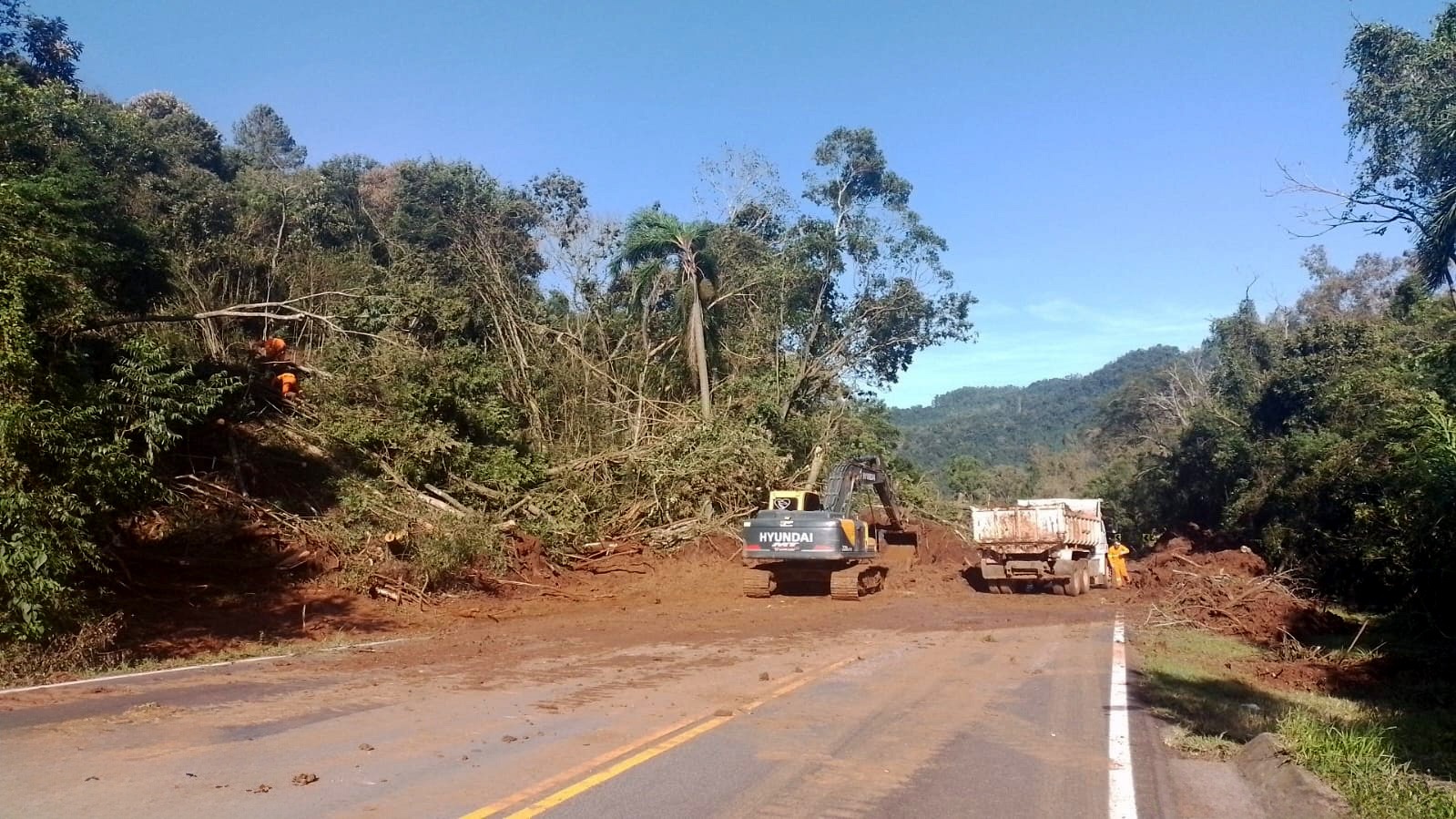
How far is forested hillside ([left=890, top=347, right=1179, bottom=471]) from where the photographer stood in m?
111

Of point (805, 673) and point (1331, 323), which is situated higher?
point (1331, 323)

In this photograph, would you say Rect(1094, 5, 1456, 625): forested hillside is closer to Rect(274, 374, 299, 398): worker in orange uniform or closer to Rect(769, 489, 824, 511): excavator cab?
Rect(769, 489, 824, 511): excavator cab

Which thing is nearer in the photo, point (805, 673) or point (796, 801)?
point (796, 801)

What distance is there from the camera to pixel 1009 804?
21.4 feet

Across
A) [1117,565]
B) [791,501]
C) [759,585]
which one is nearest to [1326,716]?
[791,501]

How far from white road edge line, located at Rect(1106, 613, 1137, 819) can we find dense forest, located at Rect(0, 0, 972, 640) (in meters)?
10.7

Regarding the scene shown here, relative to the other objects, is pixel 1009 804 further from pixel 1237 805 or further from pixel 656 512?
pixel 656 512

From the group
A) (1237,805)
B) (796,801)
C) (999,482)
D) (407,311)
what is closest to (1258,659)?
(1237,805)

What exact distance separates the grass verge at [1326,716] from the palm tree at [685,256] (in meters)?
17.2

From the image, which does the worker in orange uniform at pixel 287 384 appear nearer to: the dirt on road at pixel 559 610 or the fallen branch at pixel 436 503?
the fallen branch at pixel 436 503

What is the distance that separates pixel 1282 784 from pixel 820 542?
14.8 m

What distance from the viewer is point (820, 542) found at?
2166 cm

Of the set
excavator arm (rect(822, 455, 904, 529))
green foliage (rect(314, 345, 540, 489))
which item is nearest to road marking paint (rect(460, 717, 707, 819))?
excavator arm (rect(822, 455, 904, 529))

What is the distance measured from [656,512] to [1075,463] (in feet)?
177
